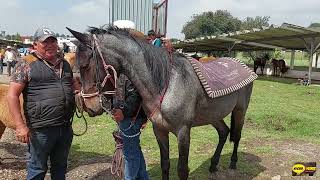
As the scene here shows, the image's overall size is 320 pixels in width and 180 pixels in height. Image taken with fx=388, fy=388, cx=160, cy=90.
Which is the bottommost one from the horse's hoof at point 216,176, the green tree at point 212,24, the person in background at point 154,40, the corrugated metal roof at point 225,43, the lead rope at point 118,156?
the horse's hoof at point 216,176

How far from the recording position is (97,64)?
330 cm

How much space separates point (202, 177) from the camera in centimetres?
496

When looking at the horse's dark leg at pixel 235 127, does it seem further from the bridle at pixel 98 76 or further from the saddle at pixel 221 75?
the bridle at pixel 98 76

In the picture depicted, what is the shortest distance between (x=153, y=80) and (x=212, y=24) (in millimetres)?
76145

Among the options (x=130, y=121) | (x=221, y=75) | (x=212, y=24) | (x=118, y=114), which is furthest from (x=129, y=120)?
(x=212, y=24)

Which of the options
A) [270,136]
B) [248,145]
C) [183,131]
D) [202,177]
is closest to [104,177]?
[202,177]

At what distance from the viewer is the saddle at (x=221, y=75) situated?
4.07 m

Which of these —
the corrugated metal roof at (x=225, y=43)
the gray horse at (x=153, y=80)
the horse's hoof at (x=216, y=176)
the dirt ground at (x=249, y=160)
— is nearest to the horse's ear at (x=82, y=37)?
the gray horse at (x=153, y=80)

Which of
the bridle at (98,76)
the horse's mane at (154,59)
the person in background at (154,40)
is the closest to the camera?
the bridle at (98,76)

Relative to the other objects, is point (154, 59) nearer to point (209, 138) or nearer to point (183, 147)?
point (183, 147)

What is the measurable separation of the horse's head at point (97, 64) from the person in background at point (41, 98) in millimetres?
201

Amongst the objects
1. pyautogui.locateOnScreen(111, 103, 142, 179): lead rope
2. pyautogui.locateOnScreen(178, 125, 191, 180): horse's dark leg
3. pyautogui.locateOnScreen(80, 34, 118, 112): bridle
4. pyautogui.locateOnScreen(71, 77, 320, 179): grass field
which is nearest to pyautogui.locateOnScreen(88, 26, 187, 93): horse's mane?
pyautogui.locateOnScreen(80, 34, 118, 112): bridle

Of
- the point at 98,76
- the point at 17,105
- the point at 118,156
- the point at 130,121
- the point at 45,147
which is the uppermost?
the point at 98,76

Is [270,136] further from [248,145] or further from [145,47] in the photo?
[145,47]
